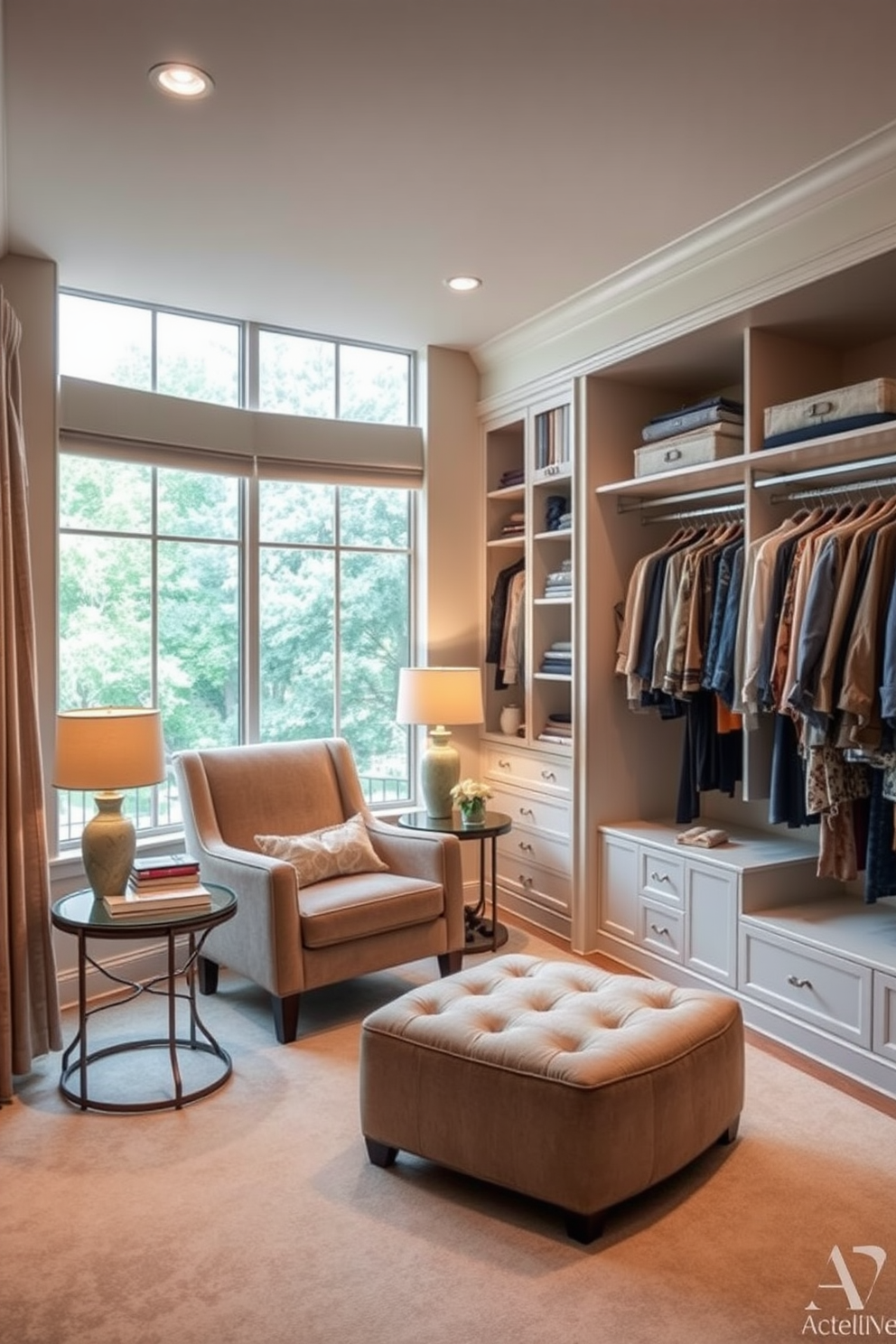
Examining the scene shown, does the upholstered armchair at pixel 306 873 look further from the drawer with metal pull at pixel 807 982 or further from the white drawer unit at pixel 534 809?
the drawer with metal pull at pixel 807 982

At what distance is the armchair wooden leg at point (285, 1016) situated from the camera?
318 cm

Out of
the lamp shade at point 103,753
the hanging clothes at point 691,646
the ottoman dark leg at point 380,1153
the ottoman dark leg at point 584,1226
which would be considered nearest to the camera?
the ottoman dark leg at point 584,1226

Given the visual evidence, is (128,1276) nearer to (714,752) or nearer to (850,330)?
(714,752)

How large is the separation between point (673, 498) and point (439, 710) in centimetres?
135

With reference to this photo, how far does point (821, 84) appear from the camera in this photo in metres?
2.37

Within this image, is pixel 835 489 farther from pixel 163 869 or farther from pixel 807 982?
pixel 163 869

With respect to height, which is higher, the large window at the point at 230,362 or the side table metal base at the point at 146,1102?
the large window at the point at 230,362

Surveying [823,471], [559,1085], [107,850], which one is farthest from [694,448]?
[107,850]

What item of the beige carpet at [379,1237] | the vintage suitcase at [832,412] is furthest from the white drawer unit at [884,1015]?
the vintage suitcase at [832,412]

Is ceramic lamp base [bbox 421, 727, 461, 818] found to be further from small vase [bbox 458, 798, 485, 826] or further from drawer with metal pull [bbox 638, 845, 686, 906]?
drawer with metal pull [bbox 638, 845, 686, 906]

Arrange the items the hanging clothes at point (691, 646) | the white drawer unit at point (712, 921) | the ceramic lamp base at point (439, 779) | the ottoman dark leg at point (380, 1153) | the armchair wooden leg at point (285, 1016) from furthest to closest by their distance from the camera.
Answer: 1. the ceramic lamp base at point (439, 779)
2. the hanging clothes at point (691, 646)
3. the white drawer unit at point (712, 921)
4. the armchair wooden leg at point (285, 1016)
5. the ottoman dark leg at point (380, 1153)

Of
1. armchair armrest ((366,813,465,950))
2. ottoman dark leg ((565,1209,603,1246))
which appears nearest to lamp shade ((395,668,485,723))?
armchair armrest ((366,813,465,950))

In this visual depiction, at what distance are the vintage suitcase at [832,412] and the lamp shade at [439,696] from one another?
1.62m

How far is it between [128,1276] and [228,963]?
1.42 m
